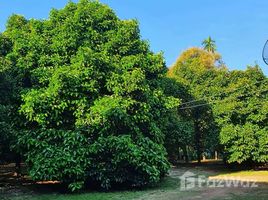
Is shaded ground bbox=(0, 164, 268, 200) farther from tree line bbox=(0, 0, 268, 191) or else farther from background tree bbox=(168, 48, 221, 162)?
background tree bbox=(168, 48, 221, 162)

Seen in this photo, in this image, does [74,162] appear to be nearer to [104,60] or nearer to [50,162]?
[50,162]

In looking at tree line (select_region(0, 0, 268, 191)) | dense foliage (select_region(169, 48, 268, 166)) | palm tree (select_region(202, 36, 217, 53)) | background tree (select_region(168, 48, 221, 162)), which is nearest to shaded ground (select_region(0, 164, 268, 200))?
tree line (select_region(0, 0, 268, 191))

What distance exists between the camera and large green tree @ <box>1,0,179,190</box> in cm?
1396

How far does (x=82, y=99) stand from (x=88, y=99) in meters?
0.44

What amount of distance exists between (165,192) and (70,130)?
4.33m

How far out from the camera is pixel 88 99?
14.9 metres

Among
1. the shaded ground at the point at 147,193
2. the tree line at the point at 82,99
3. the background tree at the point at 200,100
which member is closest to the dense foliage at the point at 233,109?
the background tree at the point at 200,100

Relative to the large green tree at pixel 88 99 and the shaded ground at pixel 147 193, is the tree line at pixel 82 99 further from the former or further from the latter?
the shaded ground at pixel 147 193

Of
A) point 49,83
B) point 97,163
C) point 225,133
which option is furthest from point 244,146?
point 49,83

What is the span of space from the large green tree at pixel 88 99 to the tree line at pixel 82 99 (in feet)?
0.12

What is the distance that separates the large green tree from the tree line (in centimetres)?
4

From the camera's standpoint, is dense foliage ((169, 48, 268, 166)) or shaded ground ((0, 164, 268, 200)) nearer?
shaded ground ((0, 164, 268, 200))

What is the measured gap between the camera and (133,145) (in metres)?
14.3

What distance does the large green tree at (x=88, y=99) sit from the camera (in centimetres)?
1396
